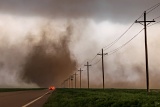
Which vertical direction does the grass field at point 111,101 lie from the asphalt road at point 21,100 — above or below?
above

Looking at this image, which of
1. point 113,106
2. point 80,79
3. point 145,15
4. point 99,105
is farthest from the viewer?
point 80,79

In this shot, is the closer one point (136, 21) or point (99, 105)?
point (99, 105)

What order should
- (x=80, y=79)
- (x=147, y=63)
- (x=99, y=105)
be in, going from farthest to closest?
(x=80, y=79), (x=147, y=63), (x=99, y=105)

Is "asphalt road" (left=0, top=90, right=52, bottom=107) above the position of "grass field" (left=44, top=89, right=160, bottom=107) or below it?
below

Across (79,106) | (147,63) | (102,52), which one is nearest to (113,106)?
Result: (79,106)

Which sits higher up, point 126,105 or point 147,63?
point 147,63

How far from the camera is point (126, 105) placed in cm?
2259

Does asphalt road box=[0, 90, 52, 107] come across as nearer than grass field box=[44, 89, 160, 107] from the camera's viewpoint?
No

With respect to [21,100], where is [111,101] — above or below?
above

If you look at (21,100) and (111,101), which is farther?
(21,100)

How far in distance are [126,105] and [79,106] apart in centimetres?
595

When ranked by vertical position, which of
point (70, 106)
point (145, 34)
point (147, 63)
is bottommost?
point (70, 106)

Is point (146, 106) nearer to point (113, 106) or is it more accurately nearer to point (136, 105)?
point (136, 105)

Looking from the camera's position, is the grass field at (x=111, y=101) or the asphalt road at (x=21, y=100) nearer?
the grass field at (x=111, y=101)
